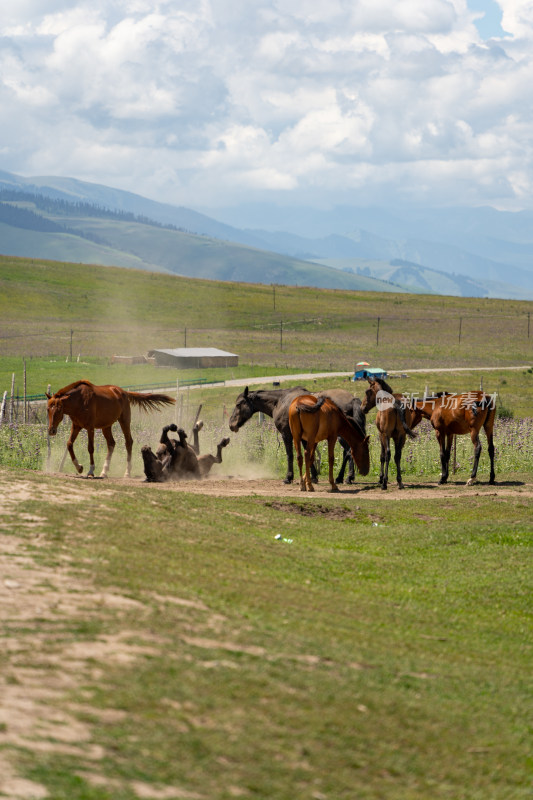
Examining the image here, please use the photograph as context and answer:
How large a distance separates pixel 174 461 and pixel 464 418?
7.14 meters

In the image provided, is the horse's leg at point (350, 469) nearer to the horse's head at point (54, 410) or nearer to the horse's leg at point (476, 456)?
the horse's leg at point (476, 456)

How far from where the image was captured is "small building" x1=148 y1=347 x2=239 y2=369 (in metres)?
61.6

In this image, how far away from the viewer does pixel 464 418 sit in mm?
22078

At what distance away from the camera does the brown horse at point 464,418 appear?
21953 mm

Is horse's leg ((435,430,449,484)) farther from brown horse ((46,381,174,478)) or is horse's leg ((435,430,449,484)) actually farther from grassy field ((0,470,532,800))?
grassy field ((0,470,532,800))

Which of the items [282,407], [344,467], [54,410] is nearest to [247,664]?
[54,410]

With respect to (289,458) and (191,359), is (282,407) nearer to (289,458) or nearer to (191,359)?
(289,458)

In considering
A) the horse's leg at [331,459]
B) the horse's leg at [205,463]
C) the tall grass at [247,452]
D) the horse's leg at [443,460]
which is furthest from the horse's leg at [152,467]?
the horse's leg at [443,460]

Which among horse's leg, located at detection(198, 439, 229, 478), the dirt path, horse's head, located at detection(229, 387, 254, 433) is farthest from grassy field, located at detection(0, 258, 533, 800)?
horse's head, located at detection(229, 387, 254, 433)

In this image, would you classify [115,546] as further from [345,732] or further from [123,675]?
[345,732]

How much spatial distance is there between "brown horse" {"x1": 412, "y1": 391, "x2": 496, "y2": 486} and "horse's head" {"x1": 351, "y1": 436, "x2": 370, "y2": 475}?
6.16 ft

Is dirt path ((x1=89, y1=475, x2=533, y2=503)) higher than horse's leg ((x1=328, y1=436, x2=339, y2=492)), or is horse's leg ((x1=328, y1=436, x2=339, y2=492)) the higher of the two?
horse's leg ((x1=328, y1=436, x2=339, y2=492))

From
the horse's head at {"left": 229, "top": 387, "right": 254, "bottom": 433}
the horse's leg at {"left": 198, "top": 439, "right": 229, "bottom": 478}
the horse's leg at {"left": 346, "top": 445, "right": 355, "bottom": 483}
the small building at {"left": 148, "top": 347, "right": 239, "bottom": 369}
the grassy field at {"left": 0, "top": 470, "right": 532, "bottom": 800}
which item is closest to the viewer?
the grassy field at {"left": 0, "top": 470, "right": 532, "bottom": 800}

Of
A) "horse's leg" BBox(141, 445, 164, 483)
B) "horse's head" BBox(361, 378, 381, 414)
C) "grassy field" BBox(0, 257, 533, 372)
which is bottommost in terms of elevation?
"horse's leg" BBox(141, 445, 164, 483)
